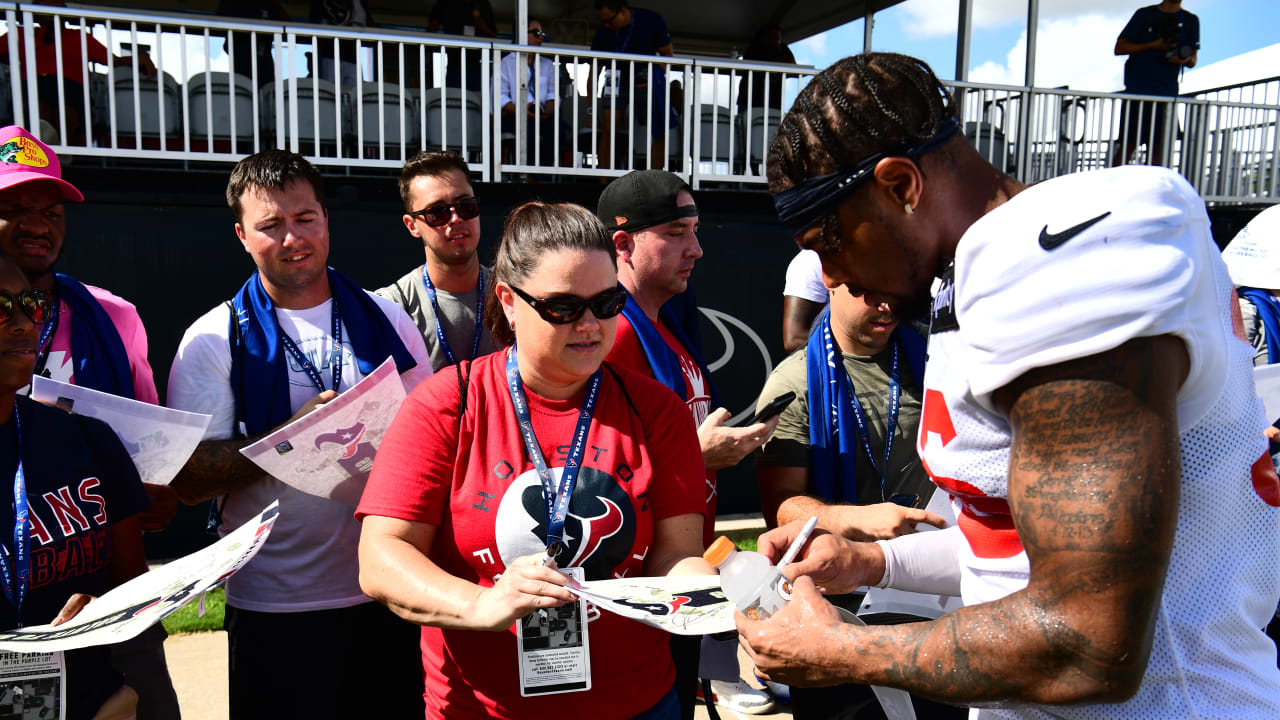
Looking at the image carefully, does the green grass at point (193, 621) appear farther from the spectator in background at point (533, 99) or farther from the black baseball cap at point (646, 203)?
the spectator in background at point (533, 99)

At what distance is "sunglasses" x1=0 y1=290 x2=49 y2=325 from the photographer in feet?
6.88

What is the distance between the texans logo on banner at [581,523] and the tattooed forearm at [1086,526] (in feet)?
3.49

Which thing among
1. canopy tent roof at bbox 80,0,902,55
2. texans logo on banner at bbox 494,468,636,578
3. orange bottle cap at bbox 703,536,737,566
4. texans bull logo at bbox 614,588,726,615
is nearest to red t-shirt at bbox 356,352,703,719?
texans logo on banner at bbox 494,468,636,578

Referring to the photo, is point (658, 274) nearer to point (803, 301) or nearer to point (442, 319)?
point (442, 319)

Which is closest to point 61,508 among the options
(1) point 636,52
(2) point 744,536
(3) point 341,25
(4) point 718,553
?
(4) point 718,553

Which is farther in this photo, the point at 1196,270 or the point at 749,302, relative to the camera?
the point at 749,302

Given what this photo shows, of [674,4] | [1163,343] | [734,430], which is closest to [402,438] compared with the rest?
[734,430]

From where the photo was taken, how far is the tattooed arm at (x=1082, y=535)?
1008mm

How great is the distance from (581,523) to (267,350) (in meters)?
1.37

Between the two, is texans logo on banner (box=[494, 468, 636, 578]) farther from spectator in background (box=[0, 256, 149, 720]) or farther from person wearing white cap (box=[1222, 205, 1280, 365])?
person wearing white cap (box=[1222, 205, 1280, 365])

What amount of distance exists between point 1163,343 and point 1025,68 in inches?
411

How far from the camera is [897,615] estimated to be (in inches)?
90.7

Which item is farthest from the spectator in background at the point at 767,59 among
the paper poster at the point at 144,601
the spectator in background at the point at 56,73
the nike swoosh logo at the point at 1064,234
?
the nike swoosh logo at the point at 1064,234

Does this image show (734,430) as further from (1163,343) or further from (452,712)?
(1163,343)
